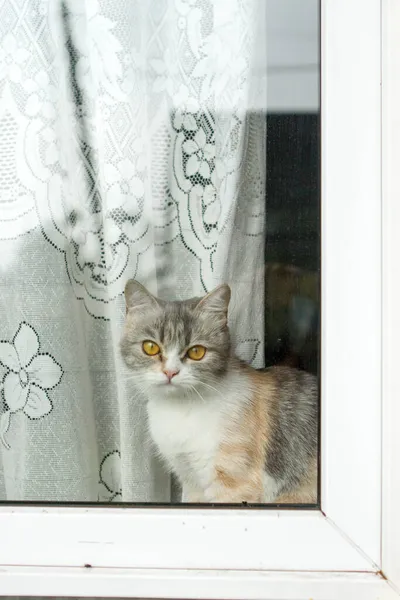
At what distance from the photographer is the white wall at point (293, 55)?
0.81 metres

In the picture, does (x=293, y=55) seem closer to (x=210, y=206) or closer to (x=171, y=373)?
(x=210, y=206)

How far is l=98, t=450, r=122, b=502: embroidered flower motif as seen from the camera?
86cm

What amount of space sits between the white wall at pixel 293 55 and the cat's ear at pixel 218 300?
0.96 ft

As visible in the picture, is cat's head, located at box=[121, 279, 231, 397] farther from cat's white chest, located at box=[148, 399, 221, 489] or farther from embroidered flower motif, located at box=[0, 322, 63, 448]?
embroidered flower motif, located at box=[0, 322, 63, 448]

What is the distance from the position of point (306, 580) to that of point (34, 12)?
949 mm

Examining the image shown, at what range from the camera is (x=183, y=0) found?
850mm

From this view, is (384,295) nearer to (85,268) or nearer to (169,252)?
(169,252)

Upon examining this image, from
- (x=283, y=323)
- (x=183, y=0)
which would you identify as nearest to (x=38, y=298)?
(x=283, y=323)

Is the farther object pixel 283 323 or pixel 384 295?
pixel 283 323

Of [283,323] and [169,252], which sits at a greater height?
[169,252]

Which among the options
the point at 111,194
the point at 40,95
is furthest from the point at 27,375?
the point at 40,95

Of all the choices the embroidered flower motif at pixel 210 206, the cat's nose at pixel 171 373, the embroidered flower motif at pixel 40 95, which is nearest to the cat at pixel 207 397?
the cat's nose at pixel 171 373

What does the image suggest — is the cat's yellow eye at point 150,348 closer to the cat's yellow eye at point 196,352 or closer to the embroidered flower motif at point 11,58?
the cat's yellow eye at point 196,352

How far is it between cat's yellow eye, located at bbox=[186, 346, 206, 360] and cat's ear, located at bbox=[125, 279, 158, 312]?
0.10 m
